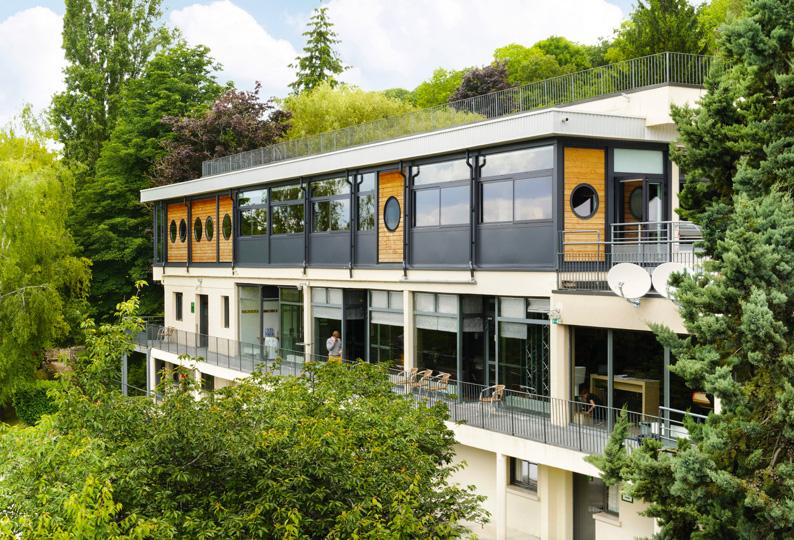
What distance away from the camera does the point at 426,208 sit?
22812 millimetres

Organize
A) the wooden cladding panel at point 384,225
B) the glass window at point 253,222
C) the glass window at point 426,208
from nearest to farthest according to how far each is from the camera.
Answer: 1. the glass window at point 426,208
2. the wooden cladding panel at point 384,225
3. the glass window at point 253,222

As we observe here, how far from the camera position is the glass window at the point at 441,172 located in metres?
21.4

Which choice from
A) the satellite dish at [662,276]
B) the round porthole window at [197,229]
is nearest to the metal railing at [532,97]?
the satellite dish at [662,276]

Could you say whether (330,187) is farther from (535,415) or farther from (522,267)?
(535,415)

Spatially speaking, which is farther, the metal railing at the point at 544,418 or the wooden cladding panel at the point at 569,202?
the wooden cladding panel at the point at 569,202

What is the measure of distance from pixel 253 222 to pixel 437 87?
142 feet

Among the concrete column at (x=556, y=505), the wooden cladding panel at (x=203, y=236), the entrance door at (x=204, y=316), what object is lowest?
the concrete column at (x=556, y=505)

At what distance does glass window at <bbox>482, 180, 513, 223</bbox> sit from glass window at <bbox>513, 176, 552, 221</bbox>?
0.22 meters

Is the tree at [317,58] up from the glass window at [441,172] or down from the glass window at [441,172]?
up

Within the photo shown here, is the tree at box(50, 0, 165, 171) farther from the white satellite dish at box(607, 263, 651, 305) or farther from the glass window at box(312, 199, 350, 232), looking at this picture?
the white satellite dish at box(607, 263, 651, 305)

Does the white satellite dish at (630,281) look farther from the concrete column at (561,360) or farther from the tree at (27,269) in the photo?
the tree at (27,269)

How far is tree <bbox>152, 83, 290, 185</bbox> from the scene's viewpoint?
4491 centimetres

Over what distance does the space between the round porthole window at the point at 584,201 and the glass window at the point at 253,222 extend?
14450mm

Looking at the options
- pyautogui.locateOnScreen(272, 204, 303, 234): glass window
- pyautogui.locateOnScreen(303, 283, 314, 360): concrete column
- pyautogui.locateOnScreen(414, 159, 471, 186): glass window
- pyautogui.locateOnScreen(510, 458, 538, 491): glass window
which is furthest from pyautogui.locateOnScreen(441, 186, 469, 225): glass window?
pyautogui.locateOnScreen(272, 204, 303, 234): glass window
